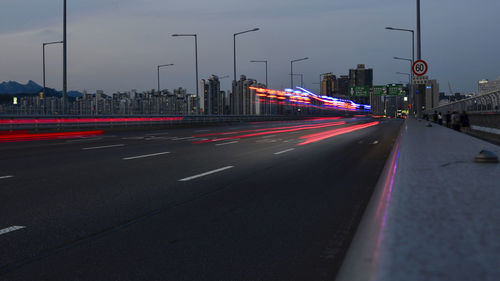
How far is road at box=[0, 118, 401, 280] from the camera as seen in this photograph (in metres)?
3.68

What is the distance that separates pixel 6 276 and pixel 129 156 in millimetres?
9845

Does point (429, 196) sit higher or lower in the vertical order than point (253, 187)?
higher

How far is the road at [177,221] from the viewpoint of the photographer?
3678 millimetres

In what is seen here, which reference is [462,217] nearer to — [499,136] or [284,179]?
[284,179]

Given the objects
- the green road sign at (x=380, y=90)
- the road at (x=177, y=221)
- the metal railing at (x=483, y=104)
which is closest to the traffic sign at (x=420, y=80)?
the metal railing at (x=483, y=104)

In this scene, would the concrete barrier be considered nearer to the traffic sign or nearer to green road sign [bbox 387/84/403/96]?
the traffic sign

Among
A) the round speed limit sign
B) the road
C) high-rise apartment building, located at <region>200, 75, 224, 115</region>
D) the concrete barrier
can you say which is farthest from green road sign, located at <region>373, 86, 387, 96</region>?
the concrete barrier

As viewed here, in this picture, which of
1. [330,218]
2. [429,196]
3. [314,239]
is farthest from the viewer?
[330,218]

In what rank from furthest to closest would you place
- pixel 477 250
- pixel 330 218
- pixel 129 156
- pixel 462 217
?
pixel 129 156 → pixel 330 218 → pixel 462 217 → pixel 477 250

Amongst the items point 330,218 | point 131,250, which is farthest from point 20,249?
point 330,218

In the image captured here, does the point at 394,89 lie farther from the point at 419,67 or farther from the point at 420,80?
the point at 419,67

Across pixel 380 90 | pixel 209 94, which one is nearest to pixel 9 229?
pixel 380 90

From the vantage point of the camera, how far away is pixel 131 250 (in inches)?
163

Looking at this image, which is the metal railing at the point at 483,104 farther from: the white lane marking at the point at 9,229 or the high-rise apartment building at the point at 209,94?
the high-rise apartment building at the point at 209,94
